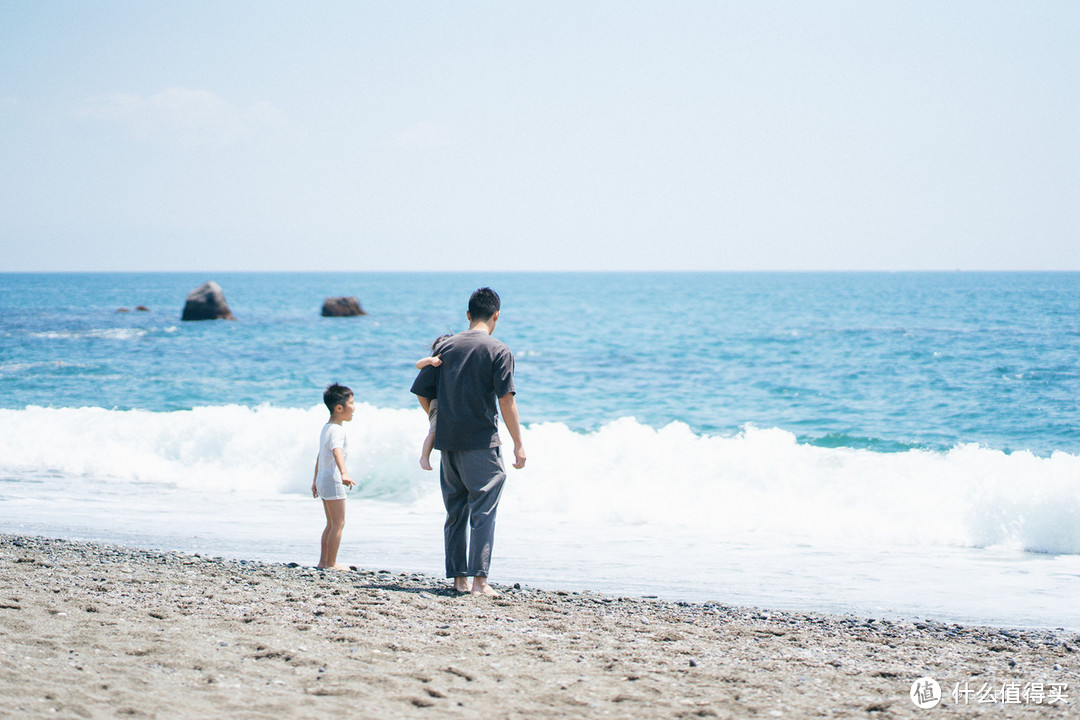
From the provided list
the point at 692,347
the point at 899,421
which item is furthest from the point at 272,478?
the point at 692,347

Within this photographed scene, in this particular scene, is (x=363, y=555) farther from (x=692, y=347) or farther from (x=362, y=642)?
(x=692, y=347)

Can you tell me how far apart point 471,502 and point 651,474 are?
222 inches

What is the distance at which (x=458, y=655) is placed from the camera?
423 cm

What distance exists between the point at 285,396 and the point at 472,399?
1511cm

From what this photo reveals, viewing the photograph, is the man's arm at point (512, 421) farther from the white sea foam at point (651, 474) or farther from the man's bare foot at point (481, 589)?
the white sea foam at point (651, 474)

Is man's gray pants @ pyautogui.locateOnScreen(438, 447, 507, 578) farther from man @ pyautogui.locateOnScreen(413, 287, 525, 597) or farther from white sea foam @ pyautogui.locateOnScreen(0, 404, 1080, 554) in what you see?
white sea foam @ pyautogui.locateOnScreen(0, 404, 1080, 554)

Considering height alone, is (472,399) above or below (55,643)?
above

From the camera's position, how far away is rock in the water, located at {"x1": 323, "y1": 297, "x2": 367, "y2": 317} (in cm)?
4841

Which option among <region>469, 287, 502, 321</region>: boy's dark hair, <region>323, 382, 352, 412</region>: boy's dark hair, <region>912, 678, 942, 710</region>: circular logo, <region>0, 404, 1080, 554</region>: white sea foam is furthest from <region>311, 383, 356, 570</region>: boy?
<region>912, 678, 942, 710</region>: circular logo

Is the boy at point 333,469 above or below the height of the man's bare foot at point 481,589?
above

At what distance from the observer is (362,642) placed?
4.40 metres

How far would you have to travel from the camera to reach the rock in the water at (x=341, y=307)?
4841 cm

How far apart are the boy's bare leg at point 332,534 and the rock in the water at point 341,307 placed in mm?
43305

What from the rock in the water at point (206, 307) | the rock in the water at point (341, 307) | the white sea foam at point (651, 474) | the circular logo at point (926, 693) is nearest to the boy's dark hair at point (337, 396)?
the white sea foam at point (651, 474)
